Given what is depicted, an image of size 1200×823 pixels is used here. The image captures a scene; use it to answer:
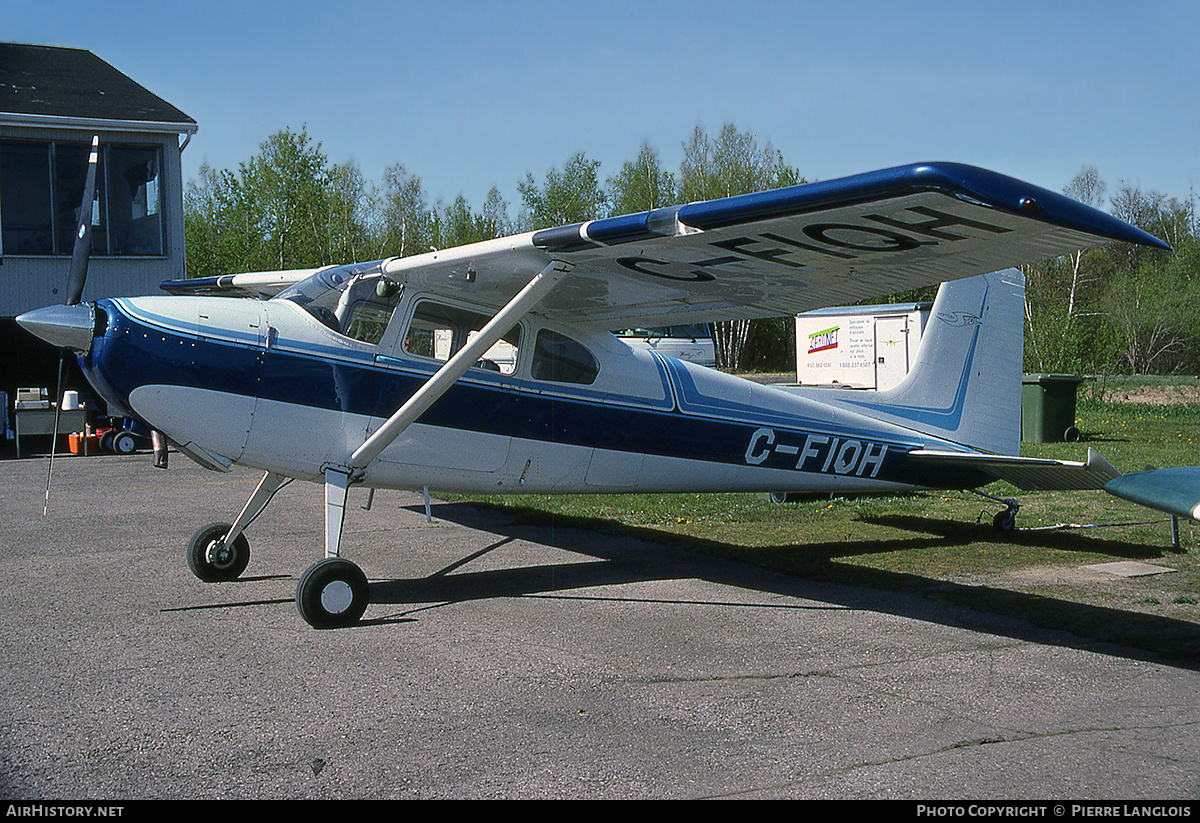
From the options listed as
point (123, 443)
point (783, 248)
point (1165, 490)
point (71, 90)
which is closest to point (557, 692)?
point (783, 248)

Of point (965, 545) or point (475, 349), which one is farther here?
point (965, 545)

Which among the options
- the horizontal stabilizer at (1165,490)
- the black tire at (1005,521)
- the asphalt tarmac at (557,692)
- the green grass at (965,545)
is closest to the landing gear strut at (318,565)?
the asphalt tarmac at (557,692)

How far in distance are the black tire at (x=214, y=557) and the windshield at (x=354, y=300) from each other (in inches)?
75.4

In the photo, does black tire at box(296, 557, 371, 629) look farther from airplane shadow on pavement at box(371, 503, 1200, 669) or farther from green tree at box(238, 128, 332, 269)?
green tree at box(238, 128, 332, 269)

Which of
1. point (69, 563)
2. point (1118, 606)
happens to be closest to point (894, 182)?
point (1118, 606)

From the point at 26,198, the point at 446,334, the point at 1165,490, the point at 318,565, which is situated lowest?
the point at 318,565

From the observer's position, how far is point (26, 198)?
19.9m

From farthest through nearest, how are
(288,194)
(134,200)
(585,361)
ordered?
1. (288,194)
2. (134,200)
3. (585,361)

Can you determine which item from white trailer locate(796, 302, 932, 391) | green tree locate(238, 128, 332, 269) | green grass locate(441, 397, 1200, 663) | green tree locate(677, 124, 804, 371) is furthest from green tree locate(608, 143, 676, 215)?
green grass locate(441, 397, 1200, 663)

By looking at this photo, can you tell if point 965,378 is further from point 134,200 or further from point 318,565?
point 134,200

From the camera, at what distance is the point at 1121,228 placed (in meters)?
4.29

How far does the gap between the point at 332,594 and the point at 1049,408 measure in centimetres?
1641
